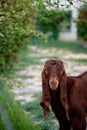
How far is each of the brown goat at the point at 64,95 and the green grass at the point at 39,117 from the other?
1728 mm

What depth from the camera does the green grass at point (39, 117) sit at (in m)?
7.68

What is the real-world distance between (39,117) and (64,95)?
126 inches

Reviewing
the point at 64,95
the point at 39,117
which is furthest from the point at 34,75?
the point at 64,95

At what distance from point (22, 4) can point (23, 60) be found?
13.7m

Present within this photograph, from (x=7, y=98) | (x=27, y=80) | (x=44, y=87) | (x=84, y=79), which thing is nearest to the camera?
(x=44, y=87)

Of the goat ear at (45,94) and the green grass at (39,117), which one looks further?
the green grass at (39,117)

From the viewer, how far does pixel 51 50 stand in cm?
2572

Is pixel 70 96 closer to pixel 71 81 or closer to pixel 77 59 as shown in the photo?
pixel 71 81

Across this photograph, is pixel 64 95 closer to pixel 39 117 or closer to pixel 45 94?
pixel 45 94

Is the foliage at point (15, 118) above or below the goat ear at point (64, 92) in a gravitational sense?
below

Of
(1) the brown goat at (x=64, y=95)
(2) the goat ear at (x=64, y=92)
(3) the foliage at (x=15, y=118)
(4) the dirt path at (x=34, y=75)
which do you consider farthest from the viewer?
(4) the dirt path at (x=34, y=75)

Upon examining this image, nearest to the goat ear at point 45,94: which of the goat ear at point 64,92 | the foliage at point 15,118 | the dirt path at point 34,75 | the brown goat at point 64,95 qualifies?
the brown goat at point 64,95

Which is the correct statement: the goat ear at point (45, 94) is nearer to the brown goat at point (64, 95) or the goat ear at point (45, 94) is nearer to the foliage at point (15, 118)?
the brown goat at point (64, 95)

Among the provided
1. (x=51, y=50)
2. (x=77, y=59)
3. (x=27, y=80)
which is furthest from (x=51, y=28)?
(x=27, y=80)
